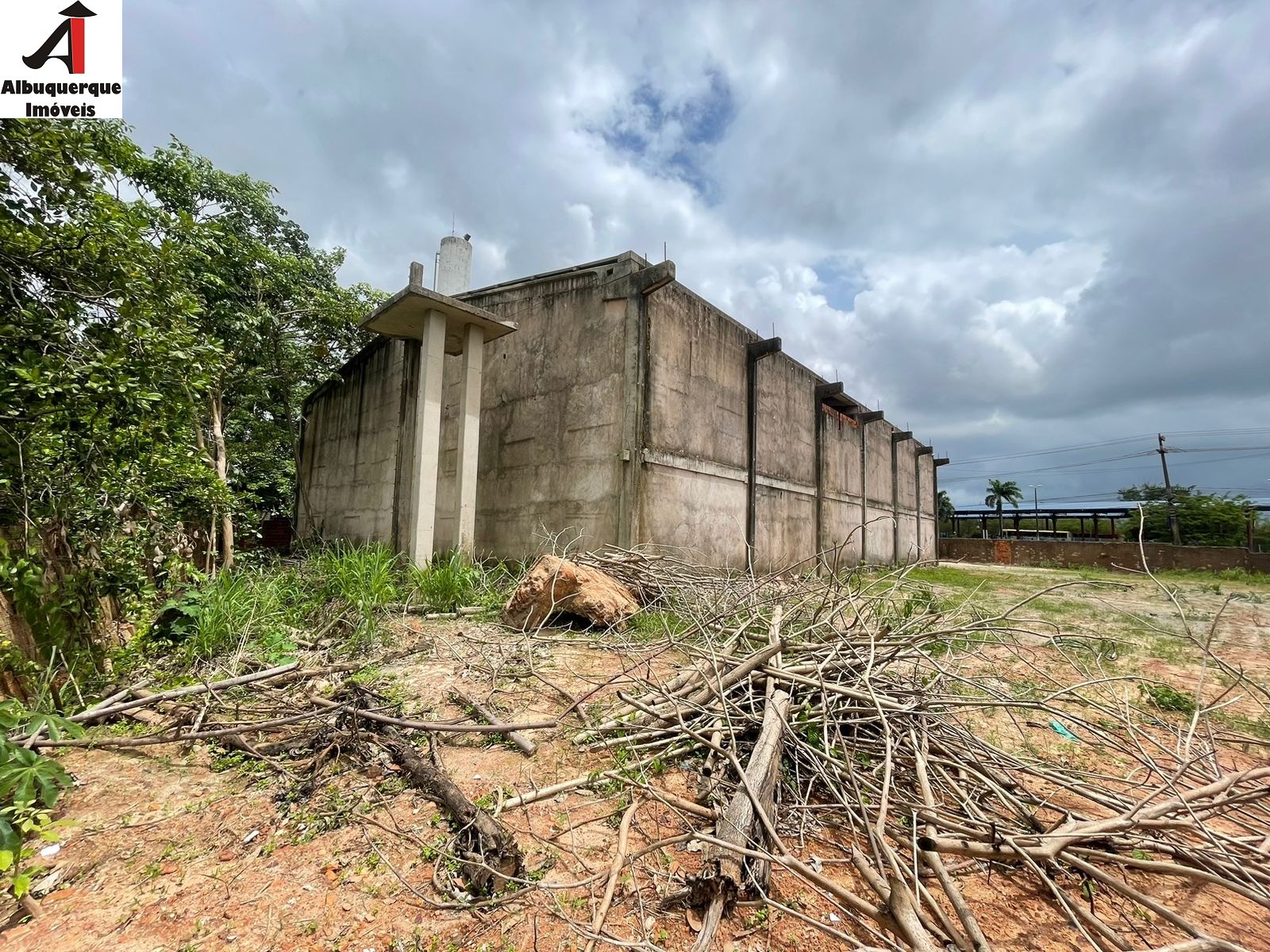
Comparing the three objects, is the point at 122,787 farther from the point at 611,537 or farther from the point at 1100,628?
the point at 1100,628

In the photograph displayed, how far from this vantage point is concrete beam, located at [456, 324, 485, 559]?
7.25m

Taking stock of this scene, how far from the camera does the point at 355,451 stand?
10625 millimetres

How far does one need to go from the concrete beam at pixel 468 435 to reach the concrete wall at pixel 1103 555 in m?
13.9

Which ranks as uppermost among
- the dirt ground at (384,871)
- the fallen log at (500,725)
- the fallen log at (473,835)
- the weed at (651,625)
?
the weed at (651,625)

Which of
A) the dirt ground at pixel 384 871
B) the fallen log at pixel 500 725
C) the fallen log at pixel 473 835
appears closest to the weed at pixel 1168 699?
the dirt ground at pixel 384 871

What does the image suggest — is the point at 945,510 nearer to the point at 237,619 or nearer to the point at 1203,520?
the point at 1203,520

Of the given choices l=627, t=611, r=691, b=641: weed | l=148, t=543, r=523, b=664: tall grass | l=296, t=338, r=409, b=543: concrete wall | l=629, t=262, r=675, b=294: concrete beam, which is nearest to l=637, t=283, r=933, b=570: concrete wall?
l=629, t=262, r=675, b=294: concrete beam

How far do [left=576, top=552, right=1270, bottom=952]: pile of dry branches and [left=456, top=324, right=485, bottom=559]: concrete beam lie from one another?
4.66 meters

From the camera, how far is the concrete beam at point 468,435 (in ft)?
23.8

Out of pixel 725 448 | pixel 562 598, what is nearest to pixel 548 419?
pixel 725 448

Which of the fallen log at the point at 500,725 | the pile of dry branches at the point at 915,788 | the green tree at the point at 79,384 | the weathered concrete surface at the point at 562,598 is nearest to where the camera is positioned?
the pile of dry branches at the point at 915,788

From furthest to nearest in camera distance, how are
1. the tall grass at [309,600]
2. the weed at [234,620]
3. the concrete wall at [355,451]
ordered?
1. the concrete wall at [355,451]
2. the tall grass at [309,600]
3. the weed at [234,620]

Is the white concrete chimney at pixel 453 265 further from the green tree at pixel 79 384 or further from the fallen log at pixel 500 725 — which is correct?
the fallen log at pixel 500 725

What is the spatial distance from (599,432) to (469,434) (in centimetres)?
176
